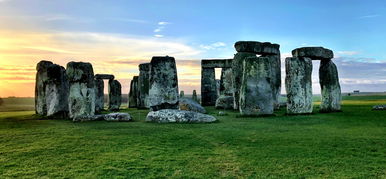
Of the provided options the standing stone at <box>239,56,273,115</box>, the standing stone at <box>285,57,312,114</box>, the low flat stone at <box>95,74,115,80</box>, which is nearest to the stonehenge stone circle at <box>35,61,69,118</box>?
the low flat stone at <box>95,74,115,80</box>

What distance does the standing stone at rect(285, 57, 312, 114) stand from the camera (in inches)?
636

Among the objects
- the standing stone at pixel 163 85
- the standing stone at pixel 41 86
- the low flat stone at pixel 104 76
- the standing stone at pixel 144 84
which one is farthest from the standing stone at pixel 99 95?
the standing stone at pixel 163 85

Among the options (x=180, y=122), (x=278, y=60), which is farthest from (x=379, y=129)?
(x=278, y=60)

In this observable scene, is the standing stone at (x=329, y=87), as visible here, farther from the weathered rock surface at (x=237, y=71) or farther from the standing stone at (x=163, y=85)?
the standing stone at (x=163, y=85)

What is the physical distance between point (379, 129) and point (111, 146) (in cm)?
818

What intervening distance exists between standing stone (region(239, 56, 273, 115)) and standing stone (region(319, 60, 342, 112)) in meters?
3.72

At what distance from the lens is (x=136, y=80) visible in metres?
27.0

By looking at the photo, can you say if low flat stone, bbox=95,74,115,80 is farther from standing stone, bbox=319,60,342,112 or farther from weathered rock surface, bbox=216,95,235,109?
standing stone, bbox=319,60,342,112

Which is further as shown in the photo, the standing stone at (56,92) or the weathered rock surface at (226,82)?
the weathered rock surface at (226,82)

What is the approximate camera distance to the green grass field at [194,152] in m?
6.77

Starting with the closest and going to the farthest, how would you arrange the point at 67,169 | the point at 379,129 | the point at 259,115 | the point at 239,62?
the point at 67,169 → the point at 379,129 → the point at 259,115 → the point at 239,62

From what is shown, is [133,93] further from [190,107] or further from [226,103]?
[190,107]

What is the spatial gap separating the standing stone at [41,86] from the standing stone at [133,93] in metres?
9.10

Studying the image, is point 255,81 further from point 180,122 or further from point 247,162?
point 247,162
